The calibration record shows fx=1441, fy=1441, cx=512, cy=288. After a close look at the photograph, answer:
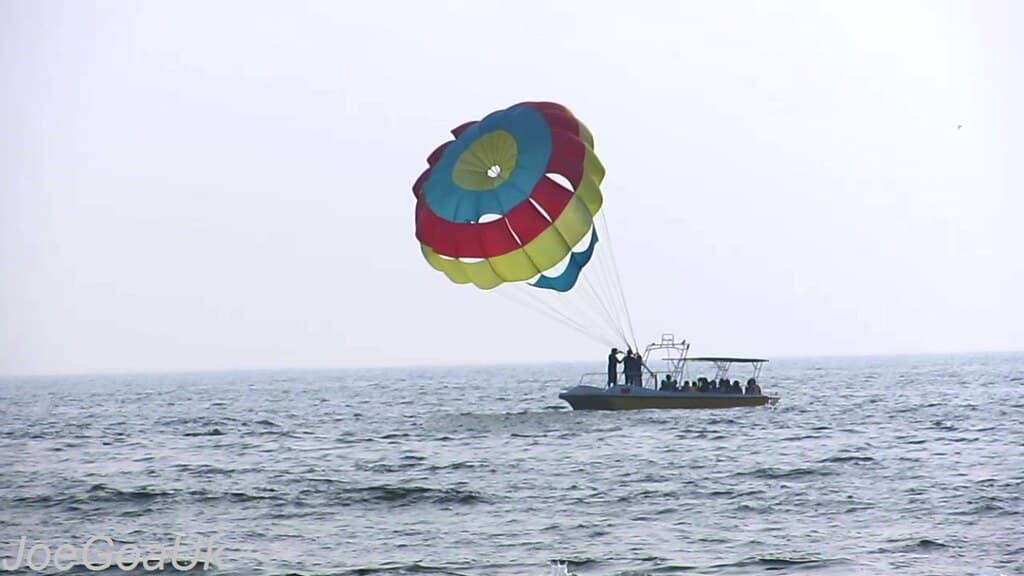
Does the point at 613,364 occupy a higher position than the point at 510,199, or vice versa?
the point at 510,199

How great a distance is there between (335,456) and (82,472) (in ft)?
17.8

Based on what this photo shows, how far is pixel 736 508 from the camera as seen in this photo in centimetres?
2214

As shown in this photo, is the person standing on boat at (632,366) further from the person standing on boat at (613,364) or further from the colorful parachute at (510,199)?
the colorful parachute at (510,199)

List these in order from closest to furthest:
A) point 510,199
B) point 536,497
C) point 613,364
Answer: point 536,497 < point 510,199 < point 613,364

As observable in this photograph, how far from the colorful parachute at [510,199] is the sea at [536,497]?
4.39m

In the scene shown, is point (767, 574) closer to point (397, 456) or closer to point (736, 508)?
point (736, 508)

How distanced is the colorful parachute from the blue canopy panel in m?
1.07

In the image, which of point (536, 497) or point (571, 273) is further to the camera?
point (571, 273)

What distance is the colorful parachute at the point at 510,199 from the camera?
34688mm

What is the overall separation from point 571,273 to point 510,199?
113 inches

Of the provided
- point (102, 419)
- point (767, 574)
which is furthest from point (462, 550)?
point (102, 419)

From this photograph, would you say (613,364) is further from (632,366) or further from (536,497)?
(536,497)

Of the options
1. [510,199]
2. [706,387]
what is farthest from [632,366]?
[510,199]

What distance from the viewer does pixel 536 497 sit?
23.9 meters
